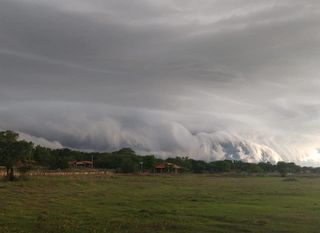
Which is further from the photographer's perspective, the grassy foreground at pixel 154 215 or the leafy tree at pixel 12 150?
the leafy tree at pixel 12 150

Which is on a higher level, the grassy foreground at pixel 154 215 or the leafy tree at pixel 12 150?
the leafy tree at pixel 12 150

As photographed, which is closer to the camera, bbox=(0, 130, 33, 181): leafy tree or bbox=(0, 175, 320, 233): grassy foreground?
bbox=(0, 175, 320, 233): grassy foreground

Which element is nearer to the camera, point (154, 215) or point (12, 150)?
point (154, 215)

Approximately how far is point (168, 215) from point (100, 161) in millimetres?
149835

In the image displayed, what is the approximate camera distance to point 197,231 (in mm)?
29297

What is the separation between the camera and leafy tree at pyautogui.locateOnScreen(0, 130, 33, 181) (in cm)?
8794

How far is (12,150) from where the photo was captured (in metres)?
92.2

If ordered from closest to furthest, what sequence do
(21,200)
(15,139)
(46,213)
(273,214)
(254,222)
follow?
(254,222), (46,213), (273,214), (21,200), (15,139)

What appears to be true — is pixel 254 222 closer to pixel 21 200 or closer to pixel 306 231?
pixel 306 231

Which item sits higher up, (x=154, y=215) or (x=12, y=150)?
(x=12, y=150)

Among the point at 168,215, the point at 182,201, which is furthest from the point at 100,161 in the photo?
the point at 168,215

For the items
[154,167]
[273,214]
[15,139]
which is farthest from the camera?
[154,167]

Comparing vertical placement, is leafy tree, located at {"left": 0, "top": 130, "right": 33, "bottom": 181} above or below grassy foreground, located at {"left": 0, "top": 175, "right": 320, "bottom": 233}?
above

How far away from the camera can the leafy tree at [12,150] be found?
3462 inches
